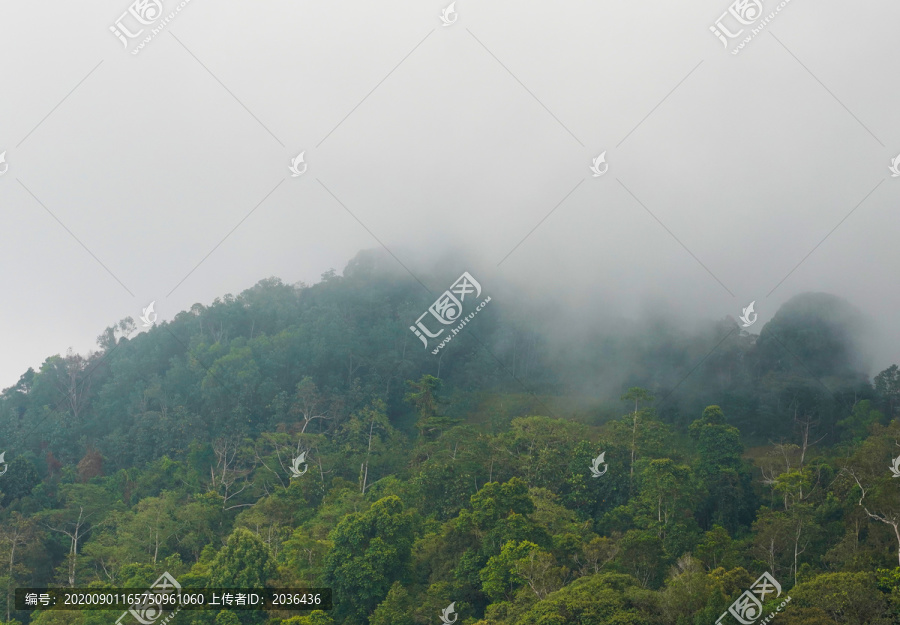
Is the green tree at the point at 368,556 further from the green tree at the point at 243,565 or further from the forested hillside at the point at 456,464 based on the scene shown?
the green tree at the point at 243,565

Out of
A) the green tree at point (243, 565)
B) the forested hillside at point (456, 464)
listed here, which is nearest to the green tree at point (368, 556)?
the forested hillside at point (456, 464)

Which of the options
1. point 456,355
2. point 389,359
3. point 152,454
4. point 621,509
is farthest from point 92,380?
point 621,509

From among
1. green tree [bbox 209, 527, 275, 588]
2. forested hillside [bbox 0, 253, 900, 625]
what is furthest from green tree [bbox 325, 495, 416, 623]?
green tree [bbox 209, 527, 275, 588]

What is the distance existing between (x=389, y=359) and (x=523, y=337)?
38.0ft

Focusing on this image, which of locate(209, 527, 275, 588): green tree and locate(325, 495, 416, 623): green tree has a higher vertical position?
locate(209, 527, 275, 588): green tree

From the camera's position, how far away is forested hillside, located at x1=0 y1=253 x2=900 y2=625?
109ft

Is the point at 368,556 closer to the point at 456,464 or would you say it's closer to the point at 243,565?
the point at 243,565

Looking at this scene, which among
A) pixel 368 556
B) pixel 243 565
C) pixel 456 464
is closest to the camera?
pixel 243 565

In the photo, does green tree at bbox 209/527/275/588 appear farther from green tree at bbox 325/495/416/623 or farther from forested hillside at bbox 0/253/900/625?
green tree at bbox 325/495/416/623

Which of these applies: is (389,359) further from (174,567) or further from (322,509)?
(174,567)

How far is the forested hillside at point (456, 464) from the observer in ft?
109

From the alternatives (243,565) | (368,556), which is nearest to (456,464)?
(368,556)

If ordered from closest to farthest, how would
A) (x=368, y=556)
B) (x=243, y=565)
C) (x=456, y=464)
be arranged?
(x=243, y=565) → (x=368, y=556) → (x=456, y=464)

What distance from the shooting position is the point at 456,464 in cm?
4222
